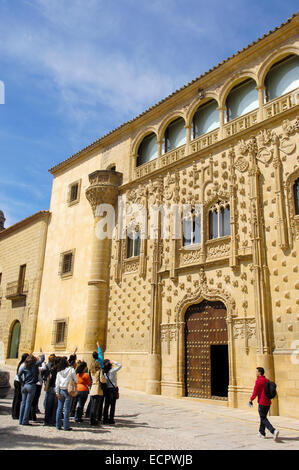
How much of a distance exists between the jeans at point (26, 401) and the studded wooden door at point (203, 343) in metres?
6.64

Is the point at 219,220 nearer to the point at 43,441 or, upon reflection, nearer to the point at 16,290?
the point at 43,441

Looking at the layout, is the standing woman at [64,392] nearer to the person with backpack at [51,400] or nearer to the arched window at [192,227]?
the person with backpack at [51,400]

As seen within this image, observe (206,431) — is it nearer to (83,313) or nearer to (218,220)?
(218,220)

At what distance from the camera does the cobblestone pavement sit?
6.56 m

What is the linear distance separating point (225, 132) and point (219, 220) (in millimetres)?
3281

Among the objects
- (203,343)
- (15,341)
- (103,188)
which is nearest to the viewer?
(203,343)

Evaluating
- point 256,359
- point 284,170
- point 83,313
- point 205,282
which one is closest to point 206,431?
point 256,359

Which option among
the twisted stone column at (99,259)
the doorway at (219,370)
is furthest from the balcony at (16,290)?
the doorway at (219,370)

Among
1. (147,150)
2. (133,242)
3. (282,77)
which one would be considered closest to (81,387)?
(133,242)

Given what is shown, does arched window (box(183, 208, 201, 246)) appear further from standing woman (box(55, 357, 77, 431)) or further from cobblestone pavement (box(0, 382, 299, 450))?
standing woman (box(55, 357, 77, 431))

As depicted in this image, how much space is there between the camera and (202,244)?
14.0 meters

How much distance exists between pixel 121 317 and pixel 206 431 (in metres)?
8.43

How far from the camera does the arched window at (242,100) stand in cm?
1421

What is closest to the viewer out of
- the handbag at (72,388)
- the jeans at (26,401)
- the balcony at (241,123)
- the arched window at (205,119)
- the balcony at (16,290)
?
the handbag at (72,388)
